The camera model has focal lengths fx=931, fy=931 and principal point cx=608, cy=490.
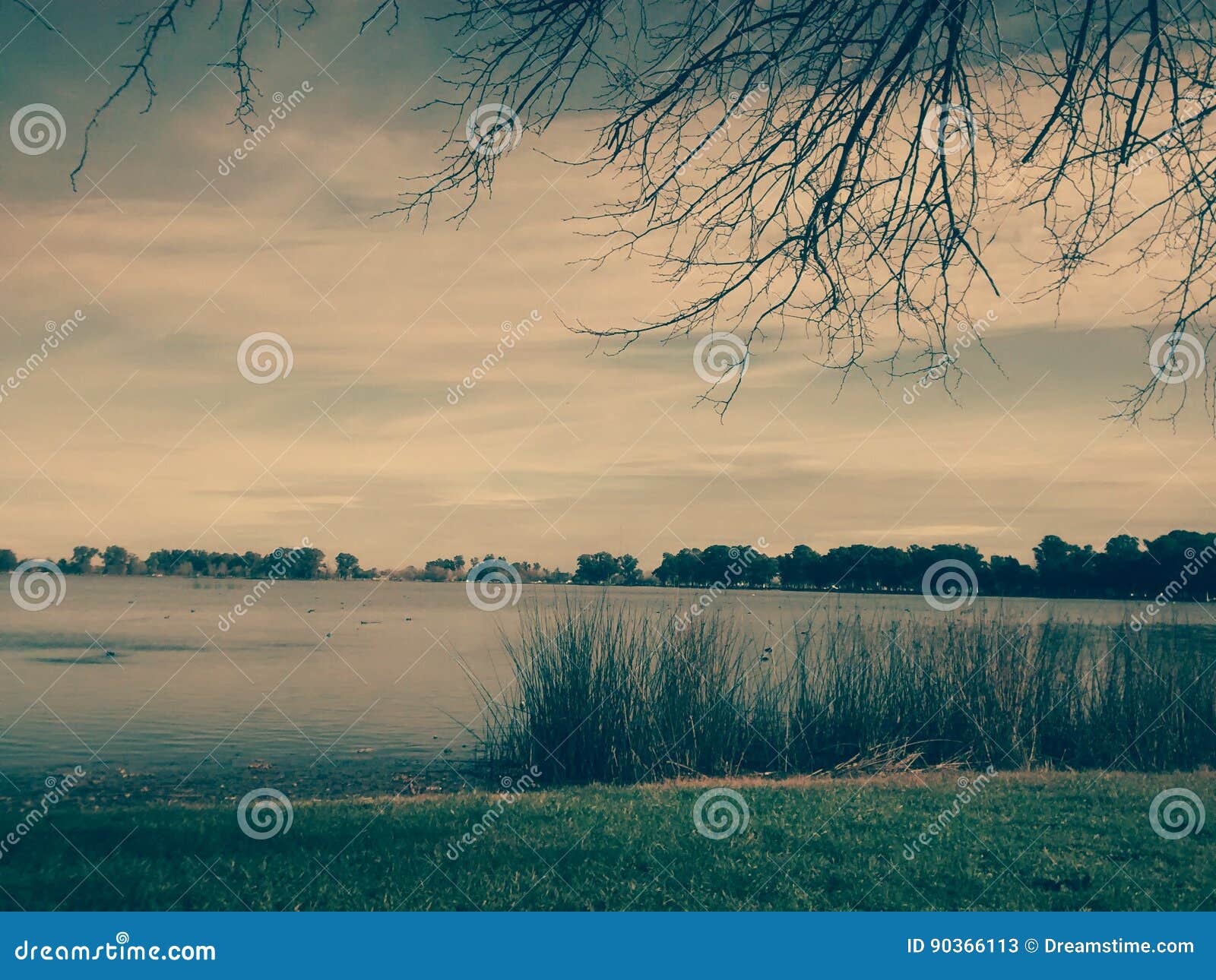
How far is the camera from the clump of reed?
9.64 metres

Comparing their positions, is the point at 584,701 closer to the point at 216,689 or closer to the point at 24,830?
the point at 24,830

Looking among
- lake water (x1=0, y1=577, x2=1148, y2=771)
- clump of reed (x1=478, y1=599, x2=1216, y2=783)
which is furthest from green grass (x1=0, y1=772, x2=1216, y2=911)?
lake water (x1=0, y1=577, x2=1148, y2=771)

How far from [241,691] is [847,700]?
35.7ft

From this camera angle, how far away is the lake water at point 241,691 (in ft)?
37.2

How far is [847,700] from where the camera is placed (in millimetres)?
10664

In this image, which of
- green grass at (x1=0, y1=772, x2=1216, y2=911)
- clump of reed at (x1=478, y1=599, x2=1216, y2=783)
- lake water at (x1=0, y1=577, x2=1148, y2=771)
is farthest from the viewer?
lake water at (x1=0, y1=577, x2=1148, y2=771)

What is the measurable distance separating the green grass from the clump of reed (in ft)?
7.09

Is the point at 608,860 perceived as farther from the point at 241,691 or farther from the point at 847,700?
the point at 241,691

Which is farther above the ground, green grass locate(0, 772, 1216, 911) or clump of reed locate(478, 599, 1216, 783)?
clump of reed locate(478, 599, 1216, 783)

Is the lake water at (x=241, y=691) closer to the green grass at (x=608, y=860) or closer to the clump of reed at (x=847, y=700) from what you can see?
the clump of reed at (x=847, y=700)

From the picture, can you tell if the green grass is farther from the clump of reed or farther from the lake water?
the lake water

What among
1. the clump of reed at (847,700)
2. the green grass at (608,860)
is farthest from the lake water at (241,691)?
the green grass at (608,860)

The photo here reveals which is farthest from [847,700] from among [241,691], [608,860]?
[241,691]

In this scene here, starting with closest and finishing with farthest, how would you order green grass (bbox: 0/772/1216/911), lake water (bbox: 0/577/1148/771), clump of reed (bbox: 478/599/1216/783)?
1. green grass (bbox: 0/772/1216/911)
2. clump of reed (bbox: 478/599/1216/783)
3. lake water (bbox: 0/577/1148/771)
